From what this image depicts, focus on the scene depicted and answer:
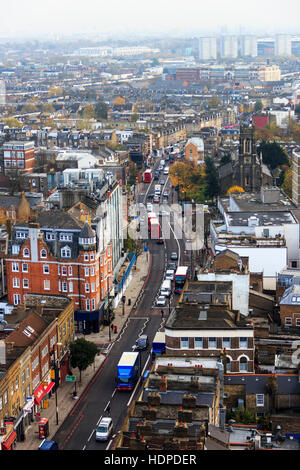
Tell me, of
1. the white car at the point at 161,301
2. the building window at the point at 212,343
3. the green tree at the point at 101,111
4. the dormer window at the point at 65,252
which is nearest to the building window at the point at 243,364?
the building window at the point at 212,343

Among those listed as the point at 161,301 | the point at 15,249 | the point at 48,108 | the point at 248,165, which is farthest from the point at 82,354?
the point at 48,108

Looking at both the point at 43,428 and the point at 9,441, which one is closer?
the point at 9,441

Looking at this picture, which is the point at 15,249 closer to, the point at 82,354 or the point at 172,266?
the point at 82,354

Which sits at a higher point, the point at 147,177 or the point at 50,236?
the point at 50,236

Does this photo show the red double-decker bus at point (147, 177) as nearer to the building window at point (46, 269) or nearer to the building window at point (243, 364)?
the building window at point (46, 269)

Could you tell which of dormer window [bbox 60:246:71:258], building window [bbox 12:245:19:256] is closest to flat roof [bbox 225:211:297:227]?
dormer window [bbox 60:246:71:258]
